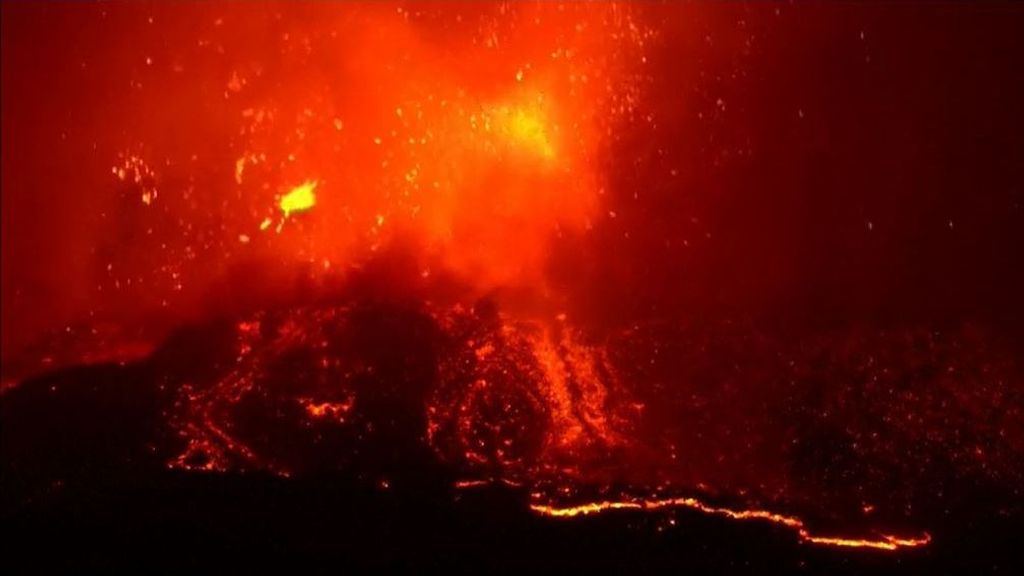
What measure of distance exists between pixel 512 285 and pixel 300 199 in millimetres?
1821

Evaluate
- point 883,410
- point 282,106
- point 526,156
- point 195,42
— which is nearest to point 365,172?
point 282,106

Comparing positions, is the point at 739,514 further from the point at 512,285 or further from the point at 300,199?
the point at 300,199

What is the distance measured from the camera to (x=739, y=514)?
169 inches

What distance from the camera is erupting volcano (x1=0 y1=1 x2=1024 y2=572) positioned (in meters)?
4.36

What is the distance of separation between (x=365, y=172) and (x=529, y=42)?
1.56m

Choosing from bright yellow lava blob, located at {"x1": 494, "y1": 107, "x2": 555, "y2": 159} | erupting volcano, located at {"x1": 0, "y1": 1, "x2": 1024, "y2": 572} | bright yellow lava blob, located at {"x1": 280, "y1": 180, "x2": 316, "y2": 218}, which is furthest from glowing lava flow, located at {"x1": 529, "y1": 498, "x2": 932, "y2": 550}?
bright yellow lava blob, located at {"x1": 280, "y1": 180, "x2": 316, "y2": 218}

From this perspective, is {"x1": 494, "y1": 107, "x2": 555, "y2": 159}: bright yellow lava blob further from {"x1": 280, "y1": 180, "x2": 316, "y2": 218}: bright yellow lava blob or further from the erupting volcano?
{"x1": 280, "y1": 180, "x2": 316, "y2": 218}: bright yellow lava blob

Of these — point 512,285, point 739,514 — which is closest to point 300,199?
point 512,285

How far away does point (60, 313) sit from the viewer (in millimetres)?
6832

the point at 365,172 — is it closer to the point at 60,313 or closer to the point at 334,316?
the point at 334,316

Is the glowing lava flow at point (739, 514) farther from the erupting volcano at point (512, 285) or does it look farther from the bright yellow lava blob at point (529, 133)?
the bright yellow lava blob at point (529, 133)

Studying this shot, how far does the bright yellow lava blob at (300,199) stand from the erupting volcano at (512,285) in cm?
2

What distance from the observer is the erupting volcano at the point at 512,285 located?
14.3 ft

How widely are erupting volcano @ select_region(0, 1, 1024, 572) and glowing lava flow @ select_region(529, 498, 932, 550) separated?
21 millimetres
